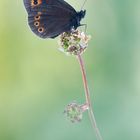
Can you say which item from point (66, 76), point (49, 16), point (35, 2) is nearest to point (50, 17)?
point (49, 16)

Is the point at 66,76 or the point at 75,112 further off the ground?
Answer: the point at 66,76

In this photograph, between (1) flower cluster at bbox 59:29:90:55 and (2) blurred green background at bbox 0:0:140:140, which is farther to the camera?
(2) blurred green background at bbox 0:0:140:140

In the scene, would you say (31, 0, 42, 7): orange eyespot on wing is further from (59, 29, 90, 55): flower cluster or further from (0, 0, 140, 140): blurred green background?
(0, 0, 140, 140): blurred green background

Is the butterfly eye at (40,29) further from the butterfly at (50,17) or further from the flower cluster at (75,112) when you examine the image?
the flower cluster at (75,112)

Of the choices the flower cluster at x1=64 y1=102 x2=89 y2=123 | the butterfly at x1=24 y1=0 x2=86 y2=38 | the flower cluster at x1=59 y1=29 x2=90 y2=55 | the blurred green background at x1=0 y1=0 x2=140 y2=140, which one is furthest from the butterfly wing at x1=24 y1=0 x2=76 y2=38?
the blurred green background at x1=0 y1=0 x2=140 y2=140

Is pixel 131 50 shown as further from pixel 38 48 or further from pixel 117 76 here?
pixel 38 48

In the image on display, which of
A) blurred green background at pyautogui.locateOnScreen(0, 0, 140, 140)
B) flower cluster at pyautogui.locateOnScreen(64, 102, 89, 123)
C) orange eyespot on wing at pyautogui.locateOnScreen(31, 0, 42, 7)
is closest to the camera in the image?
flower cluster at pyautogui.locateOnScreen(64, 102, 89, 123)

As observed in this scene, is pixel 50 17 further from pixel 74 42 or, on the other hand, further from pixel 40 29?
pixel 74 42

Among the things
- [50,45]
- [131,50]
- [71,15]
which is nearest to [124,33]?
[131,50]
